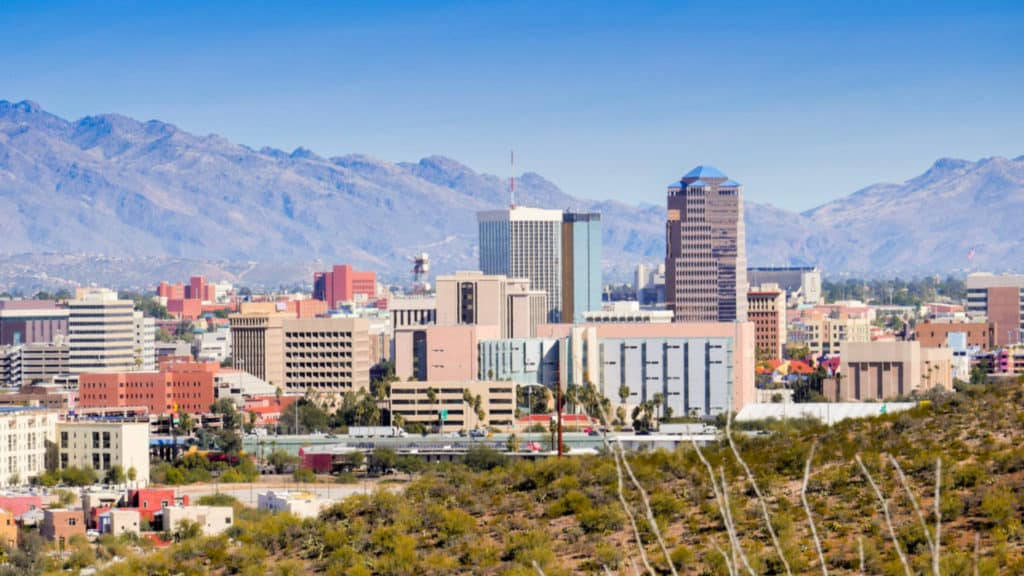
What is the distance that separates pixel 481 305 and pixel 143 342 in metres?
43.2

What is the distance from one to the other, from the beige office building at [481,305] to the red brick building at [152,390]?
2377cm

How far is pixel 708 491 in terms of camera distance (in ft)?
90.2

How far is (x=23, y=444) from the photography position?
8725 centimetres

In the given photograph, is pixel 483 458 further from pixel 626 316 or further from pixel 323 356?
pixel 626 316

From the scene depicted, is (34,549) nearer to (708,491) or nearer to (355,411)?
(708,491)

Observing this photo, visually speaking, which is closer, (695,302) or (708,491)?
(708,491)

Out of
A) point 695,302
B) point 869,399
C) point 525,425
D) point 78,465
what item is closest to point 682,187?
point 695,302

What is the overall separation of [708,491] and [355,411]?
85247 mm

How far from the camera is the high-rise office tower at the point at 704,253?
191 metres

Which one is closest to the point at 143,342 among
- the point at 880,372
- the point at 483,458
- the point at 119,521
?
the point at 880,372

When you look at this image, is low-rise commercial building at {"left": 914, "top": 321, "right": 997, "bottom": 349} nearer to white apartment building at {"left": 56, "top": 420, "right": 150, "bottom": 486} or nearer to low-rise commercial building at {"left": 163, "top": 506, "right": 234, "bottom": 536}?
white apartment building at {"left": 56, "top": 420, "right": 150, "bottom": 486}

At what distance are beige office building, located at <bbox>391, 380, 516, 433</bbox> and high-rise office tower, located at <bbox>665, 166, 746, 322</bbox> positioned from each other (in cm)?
8031

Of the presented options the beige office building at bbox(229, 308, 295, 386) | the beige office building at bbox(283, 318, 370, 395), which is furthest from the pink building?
the beige office building at bbox(229, 308, 295, 386)

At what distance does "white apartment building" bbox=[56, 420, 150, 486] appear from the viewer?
8644cm
